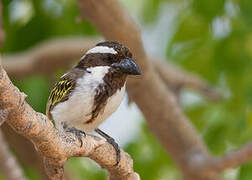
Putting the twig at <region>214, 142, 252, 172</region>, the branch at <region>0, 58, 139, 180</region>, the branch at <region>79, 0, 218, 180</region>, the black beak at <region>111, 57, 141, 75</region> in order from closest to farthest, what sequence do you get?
the branch at <region>0, 58, 139, 180</region>, the black beak at <region>111, 57, 141, 75</region>, the branch at <region>79, 0, 218, 180</region>, the twig at <region>214, 142, 252, 172</region>

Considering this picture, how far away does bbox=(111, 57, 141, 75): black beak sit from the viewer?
10.1 feet

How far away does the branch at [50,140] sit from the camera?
2.30 meters

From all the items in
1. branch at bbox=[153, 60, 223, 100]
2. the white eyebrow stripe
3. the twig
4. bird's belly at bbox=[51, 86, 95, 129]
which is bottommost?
bird's belly at bbox=[51, 86, 95, 129]

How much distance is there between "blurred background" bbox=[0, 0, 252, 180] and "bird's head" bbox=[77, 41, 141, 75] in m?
0.78

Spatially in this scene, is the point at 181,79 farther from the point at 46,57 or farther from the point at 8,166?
the point at 8,166

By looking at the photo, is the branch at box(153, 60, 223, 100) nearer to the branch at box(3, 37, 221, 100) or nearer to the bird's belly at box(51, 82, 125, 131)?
the branch at box(3, 37, 221, 100)

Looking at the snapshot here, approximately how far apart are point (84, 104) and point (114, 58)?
297 millimetres

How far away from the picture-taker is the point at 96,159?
116 inches

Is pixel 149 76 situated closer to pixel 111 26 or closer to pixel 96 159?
pixel 111 26

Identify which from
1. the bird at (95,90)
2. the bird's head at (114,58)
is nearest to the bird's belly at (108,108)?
the bird at (95,90)

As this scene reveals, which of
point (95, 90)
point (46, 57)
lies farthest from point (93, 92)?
point (46, 57)

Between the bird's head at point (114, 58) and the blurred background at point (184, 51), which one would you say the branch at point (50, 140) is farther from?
the blurred background at point (184, 51)

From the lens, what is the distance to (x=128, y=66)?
3115mm

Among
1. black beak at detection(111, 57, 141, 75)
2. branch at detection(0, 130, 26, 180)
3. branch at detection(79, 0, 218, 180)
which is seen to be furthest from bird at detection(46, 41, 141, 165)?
branch at detection(0, 130, 26, 180)
